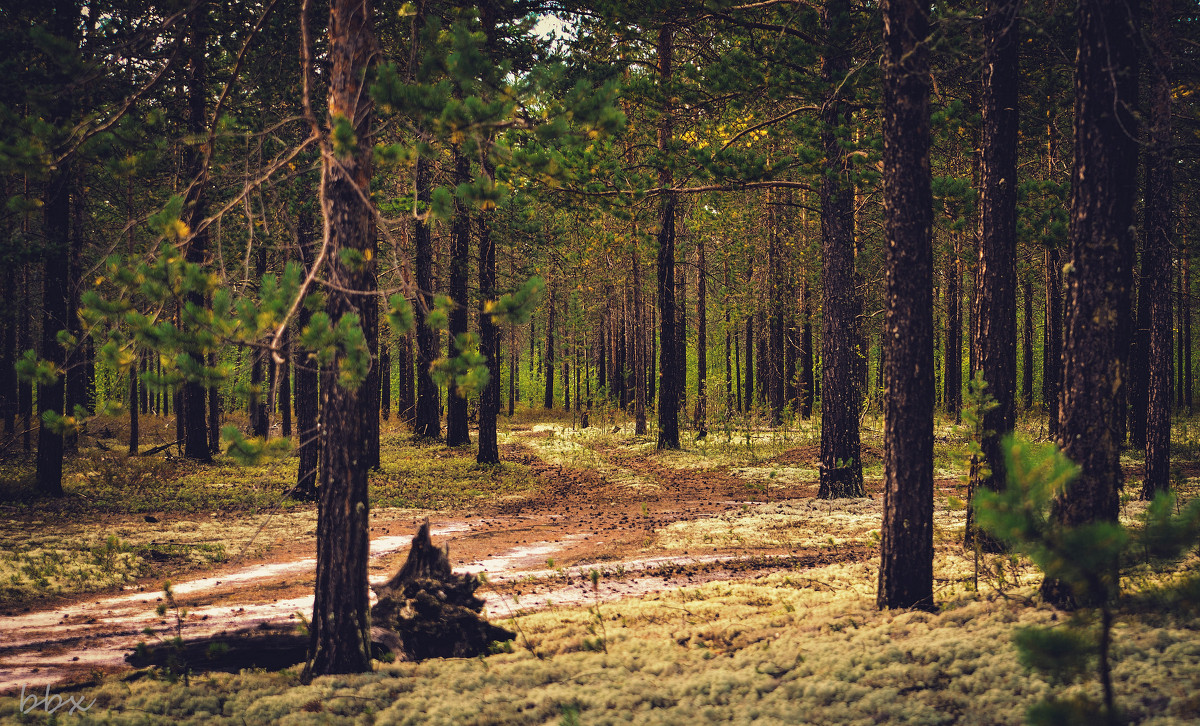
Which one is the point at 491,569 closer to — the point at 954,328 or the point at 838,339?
the point at 838,339

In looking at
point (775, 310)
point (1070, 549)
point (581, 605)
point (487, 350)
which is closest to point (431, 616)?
point (581, 605)

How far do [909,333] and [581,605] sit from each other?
4.79 metres

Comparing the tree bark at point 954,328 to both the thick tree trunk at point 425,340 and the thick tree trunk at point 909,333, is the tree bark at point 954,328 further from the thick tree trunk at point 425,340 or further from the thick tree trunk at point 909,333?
the thick tree trunk at point 909,333

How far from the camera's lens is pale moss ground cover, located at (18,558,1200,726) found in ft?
13.4

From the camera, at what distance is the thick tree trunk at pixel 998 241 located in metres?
7.62

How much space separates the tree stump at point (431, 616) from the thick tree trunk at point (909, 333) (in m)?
3.75

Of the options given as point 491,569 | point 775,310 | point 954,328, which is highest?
point 775,310

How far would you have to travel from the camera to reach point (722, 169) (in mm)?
11594

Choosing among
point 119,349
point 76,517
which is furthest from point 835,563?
point 76,517

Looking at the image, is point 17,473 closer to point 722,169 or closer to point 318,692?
point 318,692

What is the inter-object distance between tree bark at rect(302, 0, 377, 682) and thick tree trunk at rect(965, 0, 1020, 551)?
261 inches

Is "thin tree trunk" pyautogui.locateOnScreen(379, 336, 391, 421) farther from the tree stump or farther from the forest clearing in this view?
the tree stump

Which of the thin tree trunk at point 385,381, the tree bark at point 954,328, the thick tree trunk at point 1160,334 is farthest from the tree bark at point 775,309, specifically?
the thin tree trunk at point 385,381

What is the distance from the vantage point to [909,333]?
5953 millimetres
